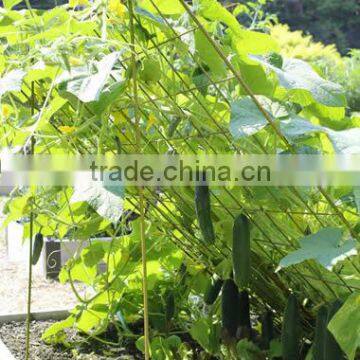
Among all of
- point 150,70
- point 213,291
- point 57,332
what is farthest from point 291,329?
point 57,332

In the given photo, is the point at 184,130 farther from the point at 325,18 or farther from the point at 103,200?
the point at 325,18

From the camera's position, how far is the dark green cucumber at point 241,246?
165 centimetres

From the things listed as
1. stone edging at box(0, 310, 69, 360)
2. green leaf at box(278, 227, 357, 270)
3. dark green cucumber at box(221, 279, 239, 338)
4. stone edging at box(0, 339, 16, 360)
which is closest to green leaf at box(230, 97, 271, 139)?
green leaf at box(278, 227, 357, 270)

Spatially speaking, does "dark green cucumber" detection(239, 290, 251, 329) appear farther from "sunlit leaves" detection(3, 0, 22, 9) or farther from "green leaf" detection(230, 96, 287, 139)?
"sunlit leaves" detection(3, 0, 22, 9)

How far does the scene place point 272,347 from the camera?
206cm

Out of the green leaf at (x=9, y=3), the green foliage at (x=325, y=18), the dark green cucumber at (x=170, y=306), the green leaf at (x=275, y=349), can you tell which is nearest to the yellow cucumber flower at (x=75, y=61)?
the green leaf at (x=9, y=3)

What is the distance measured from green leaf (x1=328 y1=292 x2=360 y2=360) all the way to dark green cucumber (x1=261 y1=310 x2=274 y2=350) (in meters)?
0.66

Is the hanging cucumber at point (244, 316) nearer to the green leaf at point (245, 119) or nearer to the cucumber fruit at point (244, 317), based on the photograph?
the cucumber fruit at point (244, 317)

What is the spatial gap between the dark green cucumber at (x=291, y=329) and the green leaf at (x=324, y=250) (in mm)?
514

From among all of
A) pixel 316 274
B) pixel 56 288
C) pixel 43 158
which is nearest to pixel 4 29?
pixel 43 158

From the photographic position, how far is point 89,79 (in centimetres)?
132

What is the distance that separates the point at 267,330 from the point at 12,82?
3.53 ft

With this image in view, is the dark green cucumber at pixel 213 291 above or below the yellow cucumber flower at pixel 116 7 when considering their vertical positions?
below

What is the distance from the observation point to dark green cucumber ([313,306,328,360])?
1.69 m
